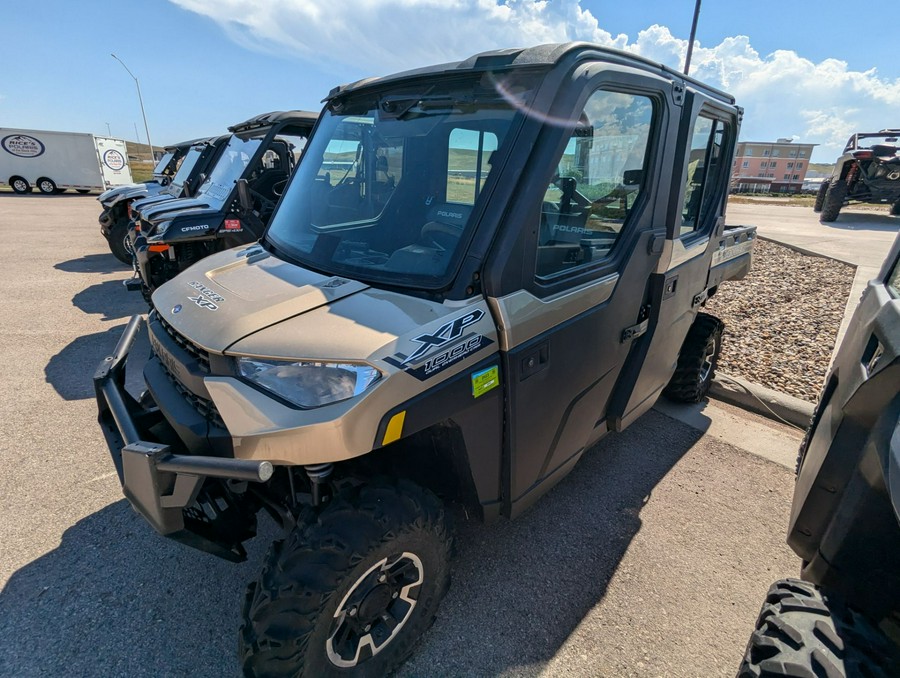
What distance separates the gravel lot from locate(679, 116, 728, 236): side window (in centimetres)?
203

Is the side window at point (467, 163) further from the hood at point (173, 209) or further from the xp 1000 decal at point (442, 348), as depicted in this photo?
the hood at point (173, 209)

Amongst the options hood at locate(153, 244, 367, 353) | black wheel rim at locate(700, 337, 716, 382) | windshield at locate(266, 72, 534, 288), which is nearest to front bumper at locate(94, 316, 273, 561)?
hood at locate(153, 244, 367, 353)

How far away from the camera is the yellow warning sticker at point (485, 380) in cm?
186

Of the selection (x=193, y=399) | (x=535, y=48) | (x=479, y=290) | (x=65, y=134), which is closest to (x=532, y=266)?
(x=479, y=290)

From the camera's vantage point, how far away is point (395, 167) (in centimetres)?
243

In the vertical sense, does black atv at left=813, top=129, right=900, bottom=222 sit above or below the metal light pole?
below

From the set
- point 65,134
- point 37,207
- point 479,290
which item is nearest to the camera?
point 479,290

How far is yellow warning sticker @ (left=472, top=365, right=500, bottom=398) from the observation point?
1.86m

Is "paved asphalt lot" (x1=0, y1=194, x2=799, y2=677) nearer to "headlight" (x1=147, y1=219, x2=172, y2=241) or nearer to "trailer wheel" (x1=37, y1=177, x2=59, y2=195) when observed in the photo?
"headlight" (x1=147, y1=219, x2=172, y2=241)

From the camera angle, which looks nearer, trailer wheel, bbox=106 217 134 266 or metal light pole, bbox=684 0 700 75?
metal light pole, bbox=684 0 700 75

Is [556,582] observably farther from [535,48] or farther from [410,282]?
[535,48]

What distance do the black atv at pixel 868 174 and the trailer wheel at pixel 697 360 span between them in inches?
498

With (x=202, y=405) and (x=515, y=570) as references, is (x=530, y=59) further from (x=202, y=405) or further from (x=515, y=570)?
(x=515, y=570)

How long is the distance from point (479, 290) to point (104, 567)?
2385 millimetres
